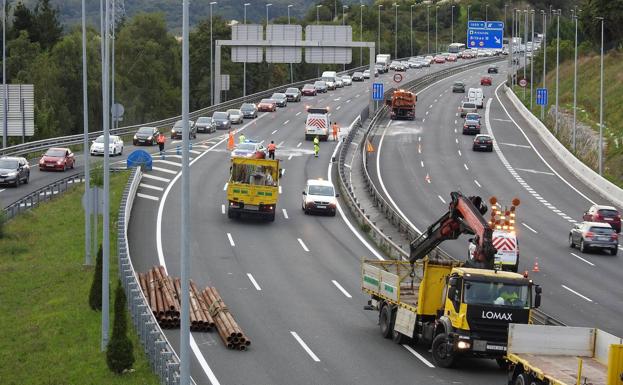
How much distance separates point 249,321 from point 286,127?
58.6 meters

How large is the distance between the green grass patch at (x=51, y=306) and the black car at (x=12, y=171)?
5335 millimetres

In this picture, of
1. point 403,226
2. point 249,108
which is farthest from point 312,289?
point 249,108

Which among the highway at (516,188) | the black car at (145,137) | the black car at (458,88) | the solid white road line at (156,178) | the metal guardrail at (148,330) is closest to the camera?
the metal guardrail at (148,330)

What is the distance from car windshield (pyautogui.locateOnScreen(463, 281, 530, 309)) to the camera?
26.5 metres

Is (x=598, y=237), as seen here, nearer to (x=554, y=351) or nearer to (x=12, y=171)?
(x=554, y=351)

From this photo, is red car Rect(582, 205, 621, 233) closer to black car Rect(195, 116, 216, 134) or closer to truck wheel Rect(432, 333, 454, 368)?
truck wheel Rect(432, 333, 454, 368)

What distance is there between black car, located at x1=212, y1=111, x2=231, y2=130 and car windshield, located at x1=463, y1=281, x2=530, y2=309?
63822mm

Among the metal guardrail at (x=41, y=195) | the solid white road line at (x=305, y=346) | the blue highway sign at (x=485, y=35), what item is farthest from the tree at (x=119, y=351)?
the blue highway sign at (x=485, y=35)

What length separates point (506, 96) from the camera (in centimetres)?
12119

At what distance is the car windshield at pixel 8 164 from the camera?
6078 centimetres

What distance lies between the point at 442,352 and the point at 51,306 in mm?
13411

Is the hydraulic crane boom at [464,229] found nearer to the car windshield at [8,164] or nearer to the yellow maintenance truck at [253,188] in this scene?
the yellow maintenance truck at [253,188]

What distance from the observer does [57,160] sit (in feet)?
218

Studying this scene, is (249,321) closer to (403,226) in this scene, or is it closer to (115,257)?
(115,257)
